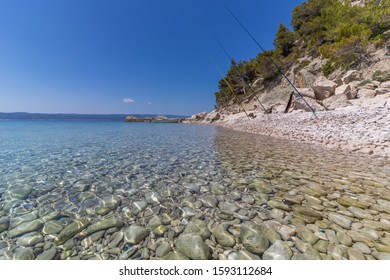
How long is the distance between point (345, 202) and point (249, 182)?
1877mm

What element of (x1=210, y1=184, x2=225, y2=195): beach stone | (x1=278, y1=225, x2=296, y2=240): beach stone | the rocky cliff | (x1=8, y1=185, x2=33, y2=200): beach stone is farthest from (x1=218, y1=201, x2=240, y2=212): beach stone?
the rocky cliff

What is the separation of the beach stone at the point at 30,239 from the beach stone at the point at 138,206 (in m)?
1.29

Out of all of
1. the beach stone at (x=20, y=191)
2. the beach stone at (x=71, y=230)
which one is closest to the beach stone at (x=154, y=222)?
the beach stone at (x=71, y=230)

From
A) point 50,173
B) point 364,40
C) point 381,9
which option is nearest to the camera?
point 50,173

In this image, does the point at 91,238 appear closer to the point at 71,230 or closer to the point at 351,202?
the point at 71,230

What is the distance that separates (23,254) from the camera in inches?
82.6

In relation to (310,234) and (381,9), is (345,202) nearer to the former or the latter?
(310,234)

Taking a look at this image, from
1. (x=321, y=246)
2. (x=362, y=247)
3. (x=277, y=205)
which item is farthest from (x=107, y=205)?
(x=362, y=247)

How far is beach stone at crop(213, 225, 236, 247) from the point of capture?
225 cm

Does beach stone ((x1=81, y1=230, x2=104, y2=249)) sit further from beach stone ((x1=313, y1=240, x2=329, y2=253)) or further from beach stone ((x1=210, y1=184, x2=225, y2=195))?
beach stone ((x1=313, y1=240, x2=329, y2=253))

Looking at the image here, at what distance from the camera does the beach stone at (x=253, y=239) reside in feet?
7.01
